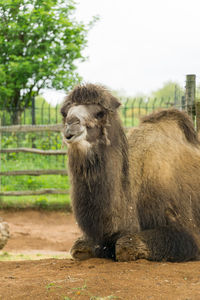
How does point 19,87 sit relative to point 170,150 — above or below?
above

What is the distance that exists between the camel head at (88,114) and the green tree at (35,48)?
38.3ft

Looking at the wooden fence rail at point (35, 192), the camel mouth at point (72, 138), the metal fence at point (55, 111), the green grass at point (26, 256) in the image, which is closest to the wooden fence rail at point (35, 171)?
the wooden fence rail at point (35, 192)

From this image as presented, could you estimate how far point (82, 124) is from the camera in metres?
4.59

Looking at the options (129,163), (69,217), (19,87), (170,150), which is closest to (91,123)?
(129,163)

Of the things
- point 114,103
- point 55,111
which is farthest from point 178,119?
point 55,111

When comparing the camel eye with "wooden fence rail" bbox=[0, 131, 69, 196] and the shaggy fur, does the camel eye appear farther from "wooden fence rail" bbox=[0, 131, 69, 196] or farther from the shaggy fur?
"wooden fence rail" bbox=[0, 131, 69, 196]

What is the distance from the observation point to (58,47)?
17328 millimetres

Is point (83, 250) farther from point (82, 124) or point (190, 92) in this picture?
point (190, 92)

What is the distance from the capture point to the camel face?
4.47 meters

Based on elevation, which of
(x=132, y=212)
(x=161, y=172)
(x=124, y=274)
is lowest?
(x=124, y=274)

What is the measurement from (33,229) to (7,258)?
3.29 meters

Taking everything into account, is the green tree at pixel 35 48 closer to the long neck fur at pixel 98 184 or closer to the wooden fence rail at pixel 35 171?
the wooden fence rail at pixel 35 171

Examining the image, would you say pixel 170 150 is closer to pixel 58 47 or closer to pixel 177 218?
pixel 177 218

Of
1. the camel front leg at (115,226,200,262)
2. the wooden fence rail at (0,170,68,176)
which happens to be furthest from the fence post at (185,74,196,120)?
the wooden fence rail at (0,170,68,176)
